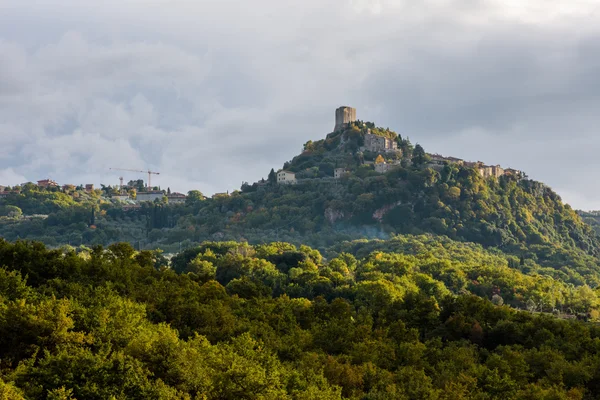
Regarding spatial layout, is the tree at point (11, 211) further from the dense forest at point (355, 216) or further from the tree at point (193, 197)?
the tree at point (193, 197)

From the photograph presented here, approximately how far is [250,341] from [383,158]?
490 feet

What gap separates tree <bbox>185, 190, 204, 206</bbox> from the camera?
616ft

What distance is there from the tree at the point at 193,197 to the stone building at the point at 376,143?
42.4 m

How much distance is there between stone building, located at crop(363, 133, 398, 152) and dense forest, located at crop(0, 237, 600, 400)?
385 ft

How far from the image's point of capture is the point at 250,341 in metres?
37.8

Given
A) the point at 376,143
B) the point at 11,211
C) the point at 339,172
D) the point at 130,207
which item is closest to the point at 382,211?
the point at 339,172

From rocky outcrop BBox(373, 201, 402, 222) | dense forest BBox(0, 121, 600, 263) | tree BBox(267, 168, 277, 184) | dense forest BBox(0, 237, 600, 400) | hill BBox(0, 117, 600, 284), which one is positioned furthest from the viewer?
tree BBox(267, 168, 277, 184)

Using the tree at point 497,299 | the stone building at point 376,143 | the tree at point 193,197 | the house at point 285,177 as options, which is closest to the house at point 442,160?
the stone building at point 376,143

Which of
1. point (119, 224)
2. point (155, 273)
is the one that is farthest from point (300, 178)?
point (155, 273)

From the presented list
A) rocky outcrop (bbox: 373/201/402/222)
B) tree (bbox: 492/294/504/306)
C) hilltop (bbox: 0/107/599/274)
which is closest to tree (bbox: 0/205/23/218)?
hilltop (bbox: 0/107/599/274)

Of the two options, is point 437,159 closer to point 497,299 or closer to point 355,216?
point 355,216

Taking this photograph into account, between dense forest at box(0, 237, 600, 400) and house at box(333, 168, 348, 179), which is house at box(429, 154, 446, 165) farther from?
dense forest at box(0, 237, 600, 400)

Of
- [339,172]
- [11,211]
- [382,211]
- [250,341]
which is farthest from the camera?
[11,211]

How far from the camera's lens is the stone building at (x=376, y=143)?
631 feet
